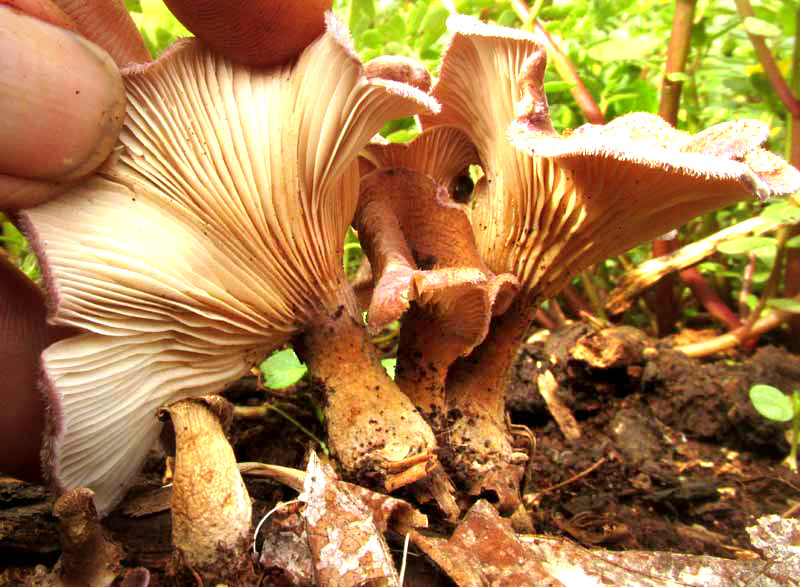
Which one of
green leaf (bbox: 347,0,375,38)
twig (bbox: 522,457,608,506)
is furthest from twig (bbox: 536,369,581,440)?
green leaf (bbox: 347,0,375,38)

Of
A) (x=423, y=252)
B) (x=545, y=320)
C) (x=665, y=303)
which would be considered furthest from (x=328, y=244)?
(x=665, y=303)

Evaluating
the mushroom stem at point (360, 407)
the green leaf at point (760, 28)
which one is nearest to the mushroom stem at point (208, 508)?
the mushroom stem at point (360, 407)

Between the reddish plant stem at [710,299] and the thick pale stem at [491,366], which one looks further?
the reddish plant stem at [710,299]

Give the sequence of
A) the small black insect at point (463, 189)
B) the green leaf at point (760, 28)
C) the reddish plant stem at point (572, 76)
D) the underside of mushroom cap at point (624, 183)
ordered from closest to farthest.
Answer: the underside of mushroom cap at point (624, 183), the small black insect at point (463, 189), the green leaf at point (760, 28), the reddish plant stem at point (572, 76)

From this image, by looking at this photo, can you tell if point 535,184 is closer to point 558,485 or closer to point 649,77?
point 558,485

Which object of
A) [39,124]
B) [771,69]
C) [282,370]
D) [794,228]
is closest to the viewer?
[39,124]

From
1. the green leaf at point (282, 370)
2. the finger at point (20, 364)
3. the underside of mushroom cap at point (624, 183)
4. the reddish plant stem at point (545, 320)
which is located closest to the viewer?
the underside of mushroom cap at point (624, 183)

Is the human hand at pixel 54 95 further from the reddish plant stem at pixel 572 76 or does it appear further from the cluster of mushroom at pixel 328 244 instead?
the reddish plant stem at pixel 572 76
